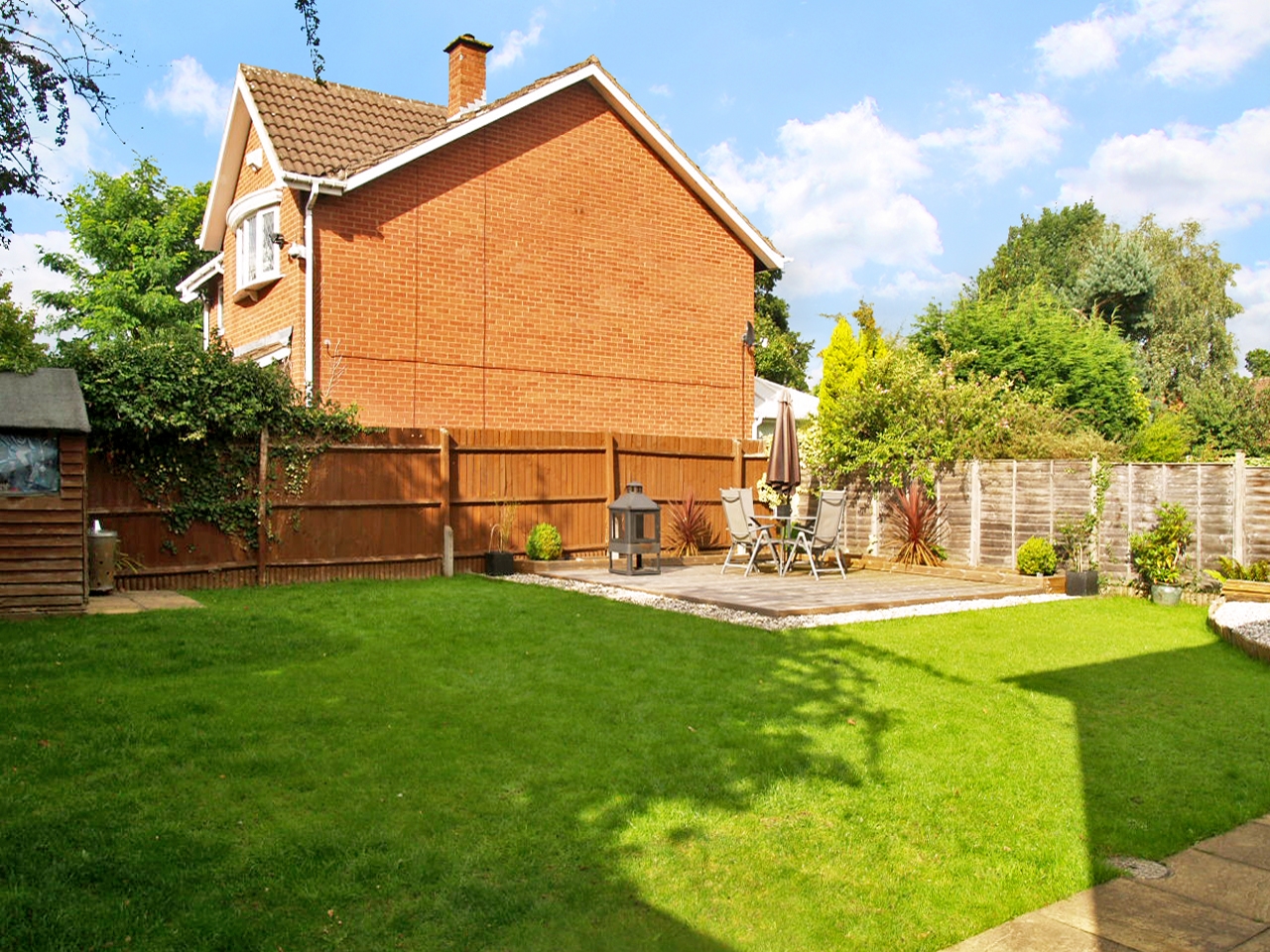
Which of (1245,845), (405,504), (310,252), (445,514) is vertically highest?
(310,252)

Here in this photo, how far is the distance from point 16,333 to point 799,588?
9875 millimetres

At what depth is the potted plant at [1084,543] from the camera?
41.5 ft

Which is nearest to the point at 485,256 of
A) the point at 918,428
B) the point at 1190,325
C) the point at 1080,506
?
the point at 918,428

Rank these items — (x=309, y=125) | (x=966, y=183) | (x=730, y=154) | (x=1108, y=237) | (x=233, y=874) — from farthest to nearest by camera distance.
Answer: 1. (x=1108, y=237)
2. (x=730, y=154)
3. (x=309, y=125)
4. (x=966, y=183)
5. (x=233, y=874)

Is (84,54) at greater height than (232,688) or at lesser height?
greater

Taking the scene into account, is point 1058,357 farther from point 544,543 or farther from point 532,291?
point 544,543

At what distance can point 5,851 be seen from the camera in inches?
146

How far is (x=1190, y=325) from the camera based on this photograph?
3788 centimetres

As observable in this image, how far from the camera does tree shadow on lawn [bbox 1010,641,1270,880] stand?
14.5 ft

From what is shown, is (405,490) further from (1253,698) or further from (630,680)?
(1253,698)

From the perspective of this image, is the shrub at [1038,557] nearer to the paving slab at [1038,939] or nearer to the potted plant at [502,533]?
the potted plant at [502,533]

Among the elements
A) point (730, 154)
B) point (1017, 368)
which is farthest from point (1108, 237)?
point (730, 154)

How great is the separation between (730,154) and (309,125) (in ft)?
25.3

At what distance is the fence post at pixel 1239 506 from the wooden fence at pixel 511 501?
0.02 m
